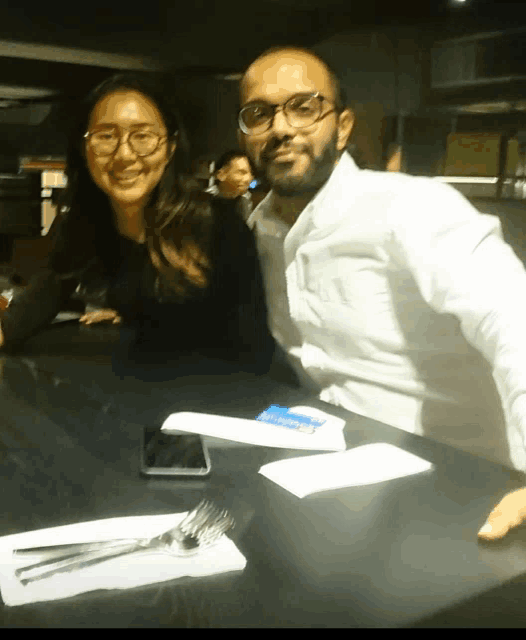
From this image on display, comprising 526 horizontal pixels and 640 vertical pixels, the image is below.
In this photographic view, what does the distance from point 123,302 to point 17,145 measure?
0.36 m

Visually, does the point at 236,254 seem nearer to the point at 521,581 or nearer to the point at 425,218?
the point at 425,218

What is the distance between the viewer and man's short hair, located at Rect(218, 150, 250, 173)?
1.13m

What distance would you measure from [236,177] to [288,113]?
0.51 ft

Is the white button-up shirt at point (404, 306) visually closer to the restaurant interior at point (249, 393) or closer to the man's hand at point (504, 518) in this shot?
the restaurant interior at point (249, 393)

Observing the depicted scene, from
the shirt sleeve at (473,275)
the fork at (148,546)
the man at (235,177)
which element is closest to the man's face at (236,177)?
the man at (235,177)

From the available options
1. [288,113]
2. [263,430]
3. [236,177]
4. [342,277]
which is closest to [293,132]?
[288,113]

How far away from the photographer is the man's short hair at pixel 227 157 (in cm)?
113

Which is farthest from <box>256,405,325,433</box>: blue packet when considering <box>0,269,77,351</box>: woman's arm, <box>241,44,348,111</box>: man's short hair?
<box>0,269,77,351</box>: woman's arm

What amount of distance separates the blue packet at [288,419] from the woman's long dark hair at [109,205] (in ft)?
1.49

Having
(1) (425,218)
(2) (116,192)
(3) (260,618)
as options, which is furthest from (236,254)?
(3) (260,618)

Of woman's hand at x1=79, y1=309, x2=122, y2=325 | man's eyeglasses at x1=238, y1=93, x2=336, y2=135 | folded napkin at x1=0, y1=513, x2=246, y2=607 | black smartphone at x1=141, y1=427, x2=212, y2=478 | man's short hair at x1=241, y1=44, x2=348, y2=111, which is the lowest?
folded napkin at x1=0, y1=513, x2=246, y2=607

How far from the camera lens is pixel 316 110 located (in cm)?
105

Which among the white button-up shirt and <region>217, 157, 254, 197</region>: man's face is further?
<region>217, 157, 254, 197</region>: man's face

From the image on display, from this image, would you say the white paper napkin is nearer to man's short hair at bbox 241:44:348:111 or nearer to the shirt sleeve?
the shirt sleeve
